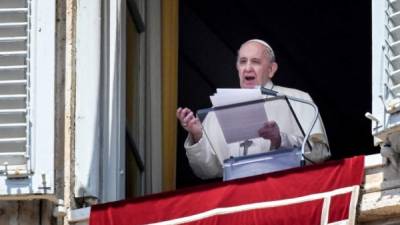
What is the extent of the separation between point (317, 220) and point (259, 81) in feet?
4.45

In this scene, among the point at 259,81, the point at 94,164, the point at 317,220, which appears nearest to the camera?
the point at 317,220

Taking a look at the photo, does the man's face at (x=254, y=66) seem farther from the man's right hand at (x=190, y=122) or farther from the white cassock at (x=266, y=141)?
the man's right hand at (x=190, y=122)

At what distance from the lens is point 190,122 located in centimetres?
862

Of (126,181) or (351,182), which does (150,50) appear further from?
(351,182)

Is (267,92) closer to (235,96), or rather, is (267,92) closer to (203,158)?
(235,96)

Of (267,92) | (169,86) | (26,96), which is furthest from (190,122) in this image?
(26,96)

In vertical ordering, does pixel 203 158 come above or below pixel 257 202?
above

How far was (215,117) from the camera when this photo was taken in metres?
8.69

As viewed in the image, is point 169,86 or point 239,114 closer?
point 239,114

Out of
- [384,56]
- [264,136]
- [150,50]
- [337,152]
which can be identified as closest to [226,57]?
[337,152]

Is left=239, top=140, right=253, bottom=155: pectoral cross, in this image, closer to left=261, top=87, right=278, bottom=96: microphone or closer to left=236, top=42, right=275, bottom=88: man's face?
left=261, top=87, right=278, bottom=96: microphone

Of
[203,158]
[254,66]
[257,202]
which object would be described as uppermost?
[254,66]

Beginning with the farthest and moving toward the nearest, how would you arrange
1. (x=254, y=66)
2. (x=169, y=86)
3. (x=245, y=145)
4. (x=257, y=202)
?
1. (x=169, y=86)
2. (x=254, y=66)
3. (x=245, y=145)
4. (x=257, y=202)

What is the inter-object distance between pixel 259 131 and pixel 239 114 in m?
0.16
